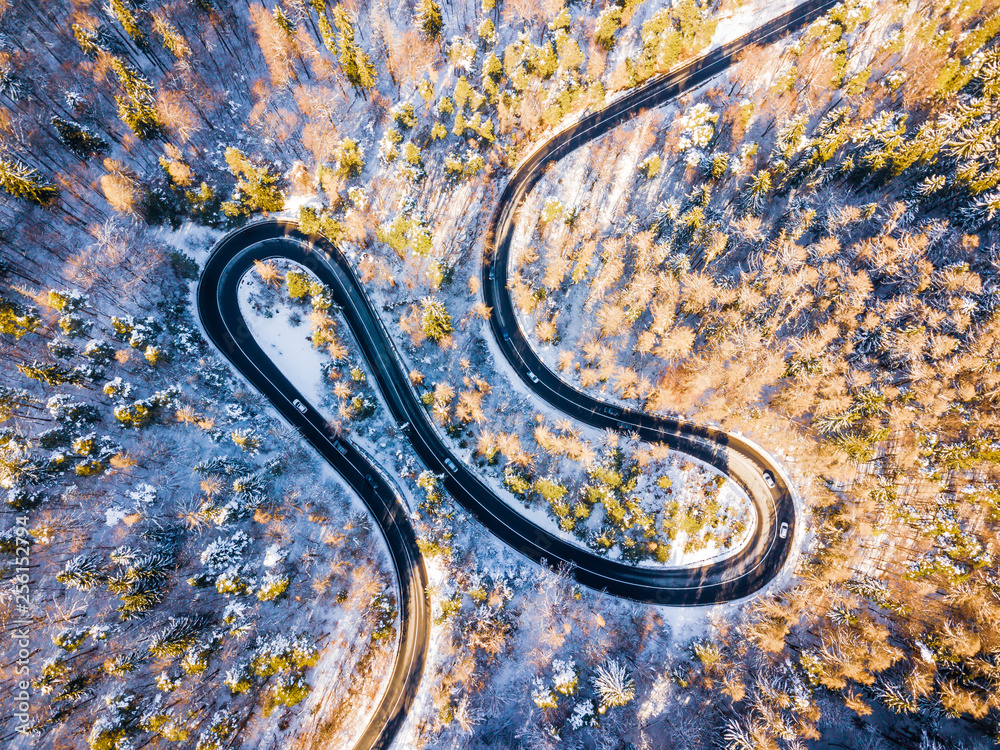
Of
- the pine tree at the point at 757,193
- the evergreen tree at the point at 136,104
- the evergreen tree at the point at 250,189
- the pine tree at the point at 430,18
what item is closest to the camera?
the evergreen tree at the point at 136,104

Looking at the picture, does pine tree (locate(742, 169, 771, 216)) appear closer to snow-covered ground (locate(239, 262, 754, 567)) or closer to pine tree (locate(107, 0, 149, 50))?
snow-covered ground (locate(239, 262, 754, 567))

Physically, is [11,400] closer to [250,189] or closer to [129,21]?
[250,189]

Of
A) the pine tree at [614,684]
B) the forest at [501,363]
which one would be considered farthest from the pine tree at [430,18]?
the pine tree at [614,684]

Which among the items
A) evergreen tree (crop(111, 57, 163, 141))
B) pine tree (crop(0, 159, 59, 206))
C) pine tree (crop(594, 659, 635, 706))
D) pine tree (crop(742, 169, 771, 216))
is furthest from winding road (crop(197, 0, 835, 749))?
pine tree (crop(0, 159, 59, 206))

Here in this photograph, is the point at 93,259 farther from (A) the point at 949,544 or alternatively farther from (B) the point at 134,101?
(A) the point at 949,544

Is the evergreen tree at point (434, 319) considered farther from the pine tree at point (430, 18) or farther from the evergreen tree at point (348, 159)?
the pine tree at point (430, 18)

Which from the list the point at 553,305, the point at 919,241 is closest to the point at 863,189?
the point at 919,241

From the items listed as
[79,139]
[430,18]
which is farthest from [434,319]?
[79,139]
